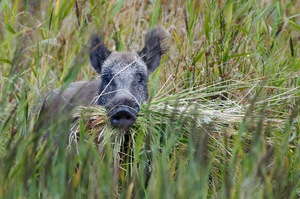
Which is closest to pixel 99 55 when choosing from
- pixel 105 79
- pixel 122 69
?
pixel 105 79

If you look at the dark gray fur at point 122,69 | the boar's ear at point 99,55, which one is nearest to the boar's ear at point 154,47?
the dark gray fur at point 122,69

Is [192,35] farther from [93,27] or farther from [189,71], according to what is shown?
[93,27]

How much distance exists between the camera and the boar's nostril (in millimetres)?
4578

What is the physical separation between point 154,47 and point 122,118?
4.03 feet

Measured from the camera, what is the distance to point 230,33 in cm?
569

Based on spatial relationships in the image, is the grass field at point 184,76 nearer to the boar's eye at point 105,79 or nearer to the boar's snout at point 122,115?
the boar's snout at point 122,115

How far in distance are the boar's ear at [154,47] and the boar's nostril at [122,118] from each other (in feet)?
3.77

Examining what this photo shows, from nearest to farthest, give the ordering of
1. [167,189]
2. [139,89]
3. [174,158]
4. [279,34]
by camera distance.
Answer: [167,189], [174,158], [139,89], [279,34]

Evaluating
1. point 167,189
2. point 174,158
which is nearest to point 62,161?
point 167,189

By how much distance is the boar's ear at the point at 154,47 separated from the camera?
5.67 m

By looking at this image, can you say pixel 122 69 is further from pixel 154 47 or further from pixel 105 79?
pixel 154 47

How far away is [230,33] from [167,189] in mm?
3138

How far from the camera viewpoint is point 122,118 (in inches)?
181

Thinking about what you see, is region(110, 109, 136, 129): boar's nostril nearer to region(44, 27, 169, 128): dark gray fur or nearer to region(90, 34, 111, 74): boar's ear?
region(44, 27, 169, 128): dark gray fur
